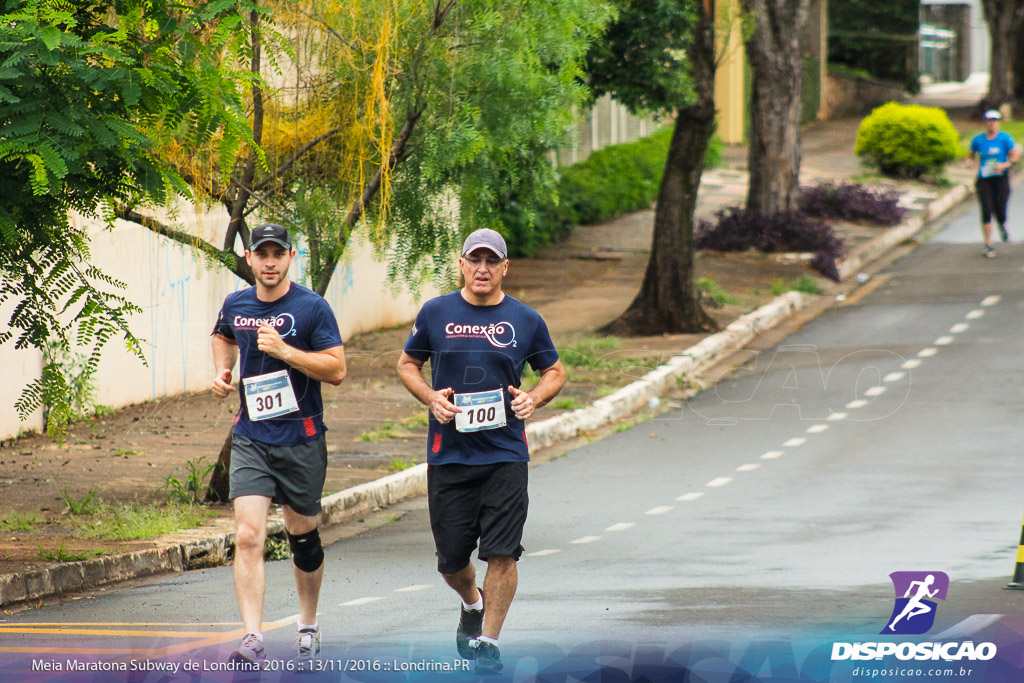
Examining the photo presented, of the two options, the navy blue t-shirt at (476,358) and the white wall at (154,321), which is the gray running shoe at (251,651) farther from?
the white wall at (154,321)

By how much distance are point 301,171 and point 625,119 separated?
22.5 m

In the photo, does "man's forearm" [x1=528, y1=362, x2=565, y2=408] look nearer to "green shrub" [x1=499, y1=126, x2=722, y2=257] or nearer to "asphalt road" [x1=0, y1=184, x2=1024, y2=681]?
"asphalt road" [x1=0, y1=184, x2=1024, y2=681]

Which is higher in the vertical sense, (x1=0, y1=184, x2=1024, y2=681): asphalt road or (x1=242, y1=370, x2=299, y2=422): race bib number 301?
(x1=242, y1=370, x2=299, y2=422): race bib number 301

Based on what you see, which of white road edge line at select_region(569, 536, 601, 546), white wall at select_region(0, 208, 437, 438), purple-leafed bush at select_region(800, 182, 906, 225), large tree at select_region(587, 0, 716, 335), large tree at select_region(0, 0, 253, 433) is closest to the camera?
large tree at select_region(0, 0, 253, 433)

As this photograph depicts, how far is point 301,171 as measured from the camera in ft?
34.2

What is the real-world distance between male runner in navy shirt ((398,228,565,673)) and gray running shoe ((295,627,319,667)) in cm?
61

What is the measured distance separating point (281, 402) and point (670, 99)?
10633 millimetres

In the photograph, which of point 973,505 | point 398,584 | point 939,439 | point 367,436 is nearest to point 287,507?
point 398,584

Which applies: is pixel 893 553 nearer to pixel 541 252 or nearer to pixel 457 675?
pixel 457 675

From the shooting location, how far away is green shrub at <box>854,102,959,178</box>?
29.8 m

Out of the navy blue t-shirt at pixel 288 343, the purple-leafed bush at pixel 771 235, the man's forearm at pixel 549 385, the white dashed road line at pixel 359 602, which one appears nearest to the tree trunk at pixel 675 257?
the purple-leafed bush at pixel 771 235

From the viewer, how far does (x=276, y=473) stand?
252 inches

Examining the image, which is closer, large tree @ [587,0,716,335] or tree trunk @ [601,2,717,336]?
large tree @ [587,0,716,335]
